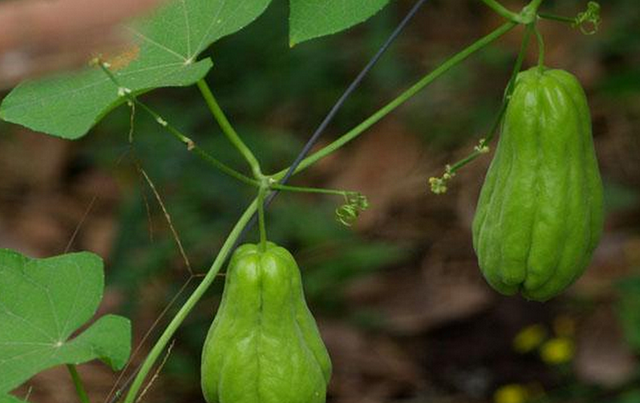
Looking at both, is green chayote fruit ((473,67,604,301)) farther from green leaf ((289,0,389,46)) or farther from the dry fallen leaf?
the dry fallen leaf

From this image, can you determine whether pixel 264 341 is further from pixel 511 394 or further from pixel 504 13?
pixel 511 394

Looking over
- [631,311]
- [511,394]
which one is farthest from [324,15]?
[511,394]

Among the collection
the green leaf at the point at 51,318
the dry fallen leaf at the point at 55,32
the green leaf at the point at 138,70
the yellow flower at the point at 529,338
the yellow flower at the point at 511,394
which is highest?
the dry fallen leaf at the point at 55,32

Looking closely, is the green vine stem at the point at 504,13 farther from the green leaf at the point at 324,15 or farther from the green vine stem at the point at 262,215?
the green vine stem at the point at 262,215

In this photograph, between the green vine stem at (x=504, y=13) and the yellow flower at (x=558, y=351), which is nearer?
the green vine stem at (x=504, y=13)

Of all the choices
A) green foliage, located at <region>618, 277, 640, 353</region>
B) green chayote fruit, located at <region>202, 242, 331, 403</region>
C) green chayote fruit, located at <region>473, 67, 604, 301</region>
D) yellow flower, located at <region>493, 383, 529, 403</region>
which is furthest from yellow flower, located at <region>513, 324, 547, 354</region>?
green chayote fruit, located at <region>202, 242, 331, 403</region>

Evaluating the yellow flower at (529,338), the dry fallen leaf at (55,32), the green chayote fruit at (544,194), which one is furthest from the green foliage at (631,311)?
the dry fallen leaf at (55,32)
